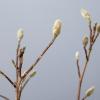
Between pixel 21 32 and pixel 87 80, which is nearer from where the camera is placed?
pixel 21 32

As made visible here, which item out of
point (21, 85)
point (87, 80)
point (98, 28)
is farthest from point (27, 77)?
point (87, 80)

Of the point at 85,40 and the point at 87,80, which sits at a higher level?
the point at 85,40

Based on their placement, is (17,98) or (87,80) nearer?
(17,98)

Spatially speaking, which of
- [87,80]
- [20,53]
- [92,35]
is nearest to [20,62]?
[20,53]

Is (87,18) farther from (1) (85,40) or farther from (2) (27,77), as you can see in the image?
(2) (27,77)

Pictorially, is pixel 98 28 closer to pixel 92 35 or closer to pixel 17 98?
pixel 92 35

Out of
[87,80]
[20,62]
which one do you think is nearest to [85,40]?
[20,62]

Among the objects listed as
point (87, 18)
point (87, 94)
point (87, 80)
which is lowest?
point (87, 80)

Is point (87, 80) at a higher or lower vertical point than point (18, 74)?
lower
